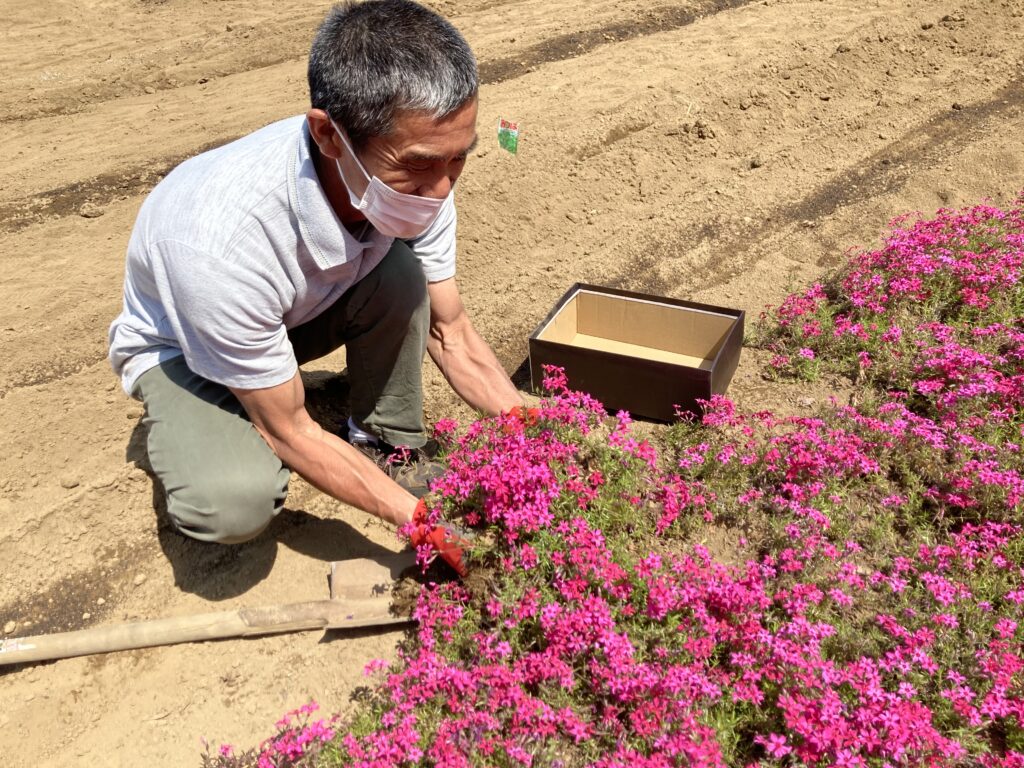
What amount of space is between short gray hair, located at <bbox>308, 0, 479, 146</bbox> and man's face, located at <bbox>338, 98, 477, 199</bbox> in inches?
1.3

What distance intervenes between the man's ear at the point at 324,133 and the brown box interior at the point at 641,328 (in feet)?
6.34

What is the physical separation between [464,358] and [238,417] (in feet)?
3.30

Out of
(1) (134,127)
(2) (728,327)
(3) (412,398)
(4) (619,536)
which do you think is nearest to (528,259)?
(2) (728,327)

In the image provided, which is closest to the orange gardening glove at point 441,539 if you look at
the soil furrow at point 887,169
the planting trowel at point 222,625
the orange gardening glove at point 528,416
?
the planting trowel at point 222,625

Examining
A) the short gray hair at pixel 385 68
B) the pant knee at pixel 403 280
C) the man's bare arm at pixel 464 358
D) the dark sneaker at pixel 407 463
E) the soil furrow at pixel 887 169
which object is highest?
the short gray hair at pixel 385 68

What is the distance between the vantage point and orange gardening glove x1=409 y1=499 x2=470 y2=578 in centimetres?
299

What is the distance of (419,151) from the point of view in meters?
2.76

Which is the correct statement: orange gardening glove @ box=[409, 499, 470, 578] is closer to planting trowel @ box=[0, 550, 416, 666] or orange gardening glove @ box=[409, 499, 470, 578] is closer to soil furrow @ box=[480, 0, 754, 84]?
planting trowel @ box=[0, 550, 416, 666]

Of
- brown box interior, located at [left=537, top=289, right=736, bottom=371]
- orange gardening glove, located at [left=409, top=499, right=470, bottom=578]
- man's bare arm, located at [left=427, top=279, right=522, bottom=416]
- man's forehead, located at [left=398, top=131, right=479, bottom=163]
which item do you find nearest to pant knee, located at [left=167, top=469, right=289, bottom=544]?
orange gardening glove, located at [left=409, top=499, right=470, bottom=578]

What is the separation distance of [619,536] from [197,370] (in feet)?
5.53

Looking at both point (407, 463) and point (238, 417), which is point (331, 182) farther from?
point (407, 463)

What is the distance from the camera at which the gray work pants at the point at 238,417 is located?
341 cm

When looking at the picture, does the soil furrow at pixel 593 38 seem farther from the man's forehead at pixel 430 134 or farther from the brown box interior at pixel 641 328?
the man's forehead at pixel 430 134

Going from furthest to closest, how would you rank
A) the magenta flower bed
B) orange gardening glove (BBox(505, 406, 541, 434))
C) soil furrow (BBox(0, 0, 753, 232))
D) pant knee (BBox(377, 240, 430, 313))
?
soil furrow (BBox(0, 0, 753, 232)) < pant knee (BBox(377, 240, 430, 313)) < orange gardening glove (BBox(505, 406, 541, 434)) < the magenta flower bed
